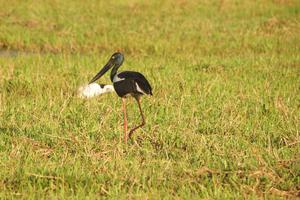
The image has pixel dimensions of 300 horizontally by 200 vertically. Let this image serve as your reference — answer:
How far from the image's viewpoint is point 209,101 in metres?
7.87

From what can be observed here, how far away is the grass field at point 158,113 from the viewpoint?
4.87 meters

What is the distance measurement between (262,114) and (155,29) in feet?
25.4

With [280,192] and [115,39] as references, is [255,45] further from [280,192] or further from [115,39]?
[280,192]

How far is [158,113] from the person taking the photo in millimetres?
7320

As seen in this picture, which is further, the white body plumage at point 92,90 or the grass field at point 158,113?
the white body plumage at point 92,90

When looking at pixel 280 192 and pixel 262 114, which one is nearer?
pixel 280 192

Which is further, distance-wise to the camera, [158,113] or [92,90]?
[92,90]

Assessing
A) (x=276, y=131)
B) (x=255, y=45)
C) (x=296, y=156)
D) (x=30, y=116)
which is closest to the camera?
(x=296, y=156)

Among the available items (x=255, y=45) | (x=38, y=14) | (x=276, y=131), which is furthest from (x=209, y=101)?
(x=38, y=14)

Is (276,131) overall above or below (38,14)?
below

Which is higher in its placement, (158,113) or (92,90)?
(92,90)

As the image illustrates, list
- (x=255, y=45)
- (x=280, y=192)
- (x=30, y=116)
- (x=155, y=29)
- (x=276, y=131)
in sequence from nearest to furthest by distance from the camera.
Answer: (x=280, y=192)
(x=276, y=131)
(x=30, y=116)
(x=255, y=45)
(x=155, y=29)

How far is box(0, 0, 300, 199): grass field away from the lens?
487cm

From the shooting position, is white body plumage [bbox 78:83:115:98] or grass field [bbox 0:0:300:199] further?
white body plumage [bbox 78:83:115:98]
